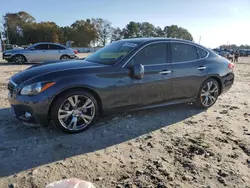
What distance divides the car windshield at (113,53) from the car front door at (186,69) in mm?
940

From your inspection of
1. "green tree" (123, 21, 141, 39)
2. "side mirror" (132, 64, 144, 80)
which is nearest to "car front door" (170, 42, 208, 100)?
"side mirror" (132, 64, 144, 80)

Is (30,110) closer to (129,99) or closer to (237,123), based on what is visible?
(129,99)

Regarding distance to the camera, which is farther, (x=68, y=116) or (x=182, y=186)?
(x=68, y=116)

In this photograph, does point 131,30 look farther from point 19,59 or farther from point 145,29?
point 19,59

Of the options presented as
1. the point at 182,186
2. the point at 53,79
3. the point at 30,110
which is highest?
the point at 53,79

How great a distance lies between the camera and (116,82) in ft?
13.7

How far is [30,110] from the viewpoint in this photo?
368 cm

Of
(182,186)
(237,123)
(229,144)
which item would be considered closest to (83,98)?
(182,186)

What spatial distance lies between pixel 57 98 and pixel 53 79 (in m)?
0.30

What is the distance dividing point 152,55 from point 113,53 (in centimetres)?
75

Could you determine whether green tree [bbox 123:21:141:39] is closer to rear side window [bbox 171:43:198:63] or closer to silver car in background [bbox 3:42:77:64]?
silver car in background [bbox 3:42:77:64]

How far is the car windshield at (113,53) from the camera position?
444cm

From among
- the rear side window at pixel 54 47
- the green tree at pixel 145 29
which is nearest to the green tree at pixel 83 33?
the green tree at pixel 145 29

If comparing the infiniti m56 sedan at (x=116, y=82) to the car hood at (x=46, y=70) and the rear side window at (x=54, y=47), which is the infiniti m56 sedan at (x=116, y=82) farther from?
the rear side window at (x=54, y=47)
